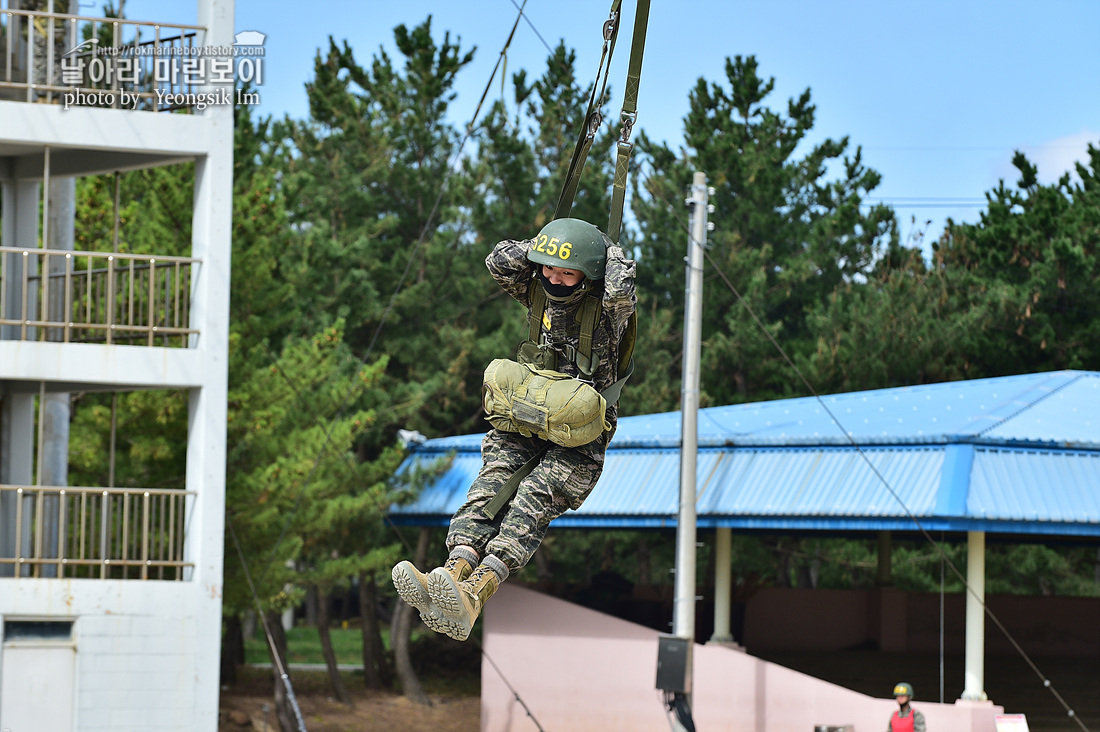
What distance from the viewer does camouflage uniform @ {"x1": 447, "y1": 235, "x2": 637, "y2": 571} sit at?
6.52 meters

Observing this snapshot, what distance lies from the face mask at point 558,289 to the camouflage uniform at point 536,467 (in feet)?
0.20

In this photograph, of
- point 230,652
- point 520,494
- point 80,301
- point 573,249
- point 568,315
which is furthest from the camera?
point 230,652

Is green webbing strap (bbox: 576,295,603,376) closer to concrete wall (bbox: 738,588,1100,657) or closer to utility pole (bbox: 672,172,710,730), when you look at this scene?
utility pole (bbox: 672,172,710,730)

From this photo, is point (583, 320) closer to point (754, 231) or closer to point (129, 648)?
point (129, 648)

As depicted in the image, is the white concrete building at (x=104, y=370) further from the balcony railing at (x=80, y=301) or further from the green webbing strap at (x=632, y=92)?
the green webbing strap at (x=632, y=92)

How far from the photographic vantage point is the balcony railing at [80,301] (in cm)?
1775

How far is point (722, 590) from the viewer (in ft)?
76.0

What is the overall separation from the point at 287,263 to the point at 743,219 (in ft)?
46.0

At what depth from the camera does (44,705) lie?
57.8ft

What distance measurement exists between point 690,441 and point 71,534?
9952 millimetres

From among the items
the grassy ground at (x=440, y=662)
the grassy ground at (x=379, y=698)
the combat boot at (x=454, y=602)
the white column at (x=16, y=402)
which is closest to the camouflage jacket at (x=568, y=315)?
the combat boot at (x=454, y=602)

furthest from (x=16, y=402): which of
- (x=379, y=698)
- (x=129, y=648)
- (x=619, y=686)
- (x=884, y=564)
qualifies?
(x=884, y=564)

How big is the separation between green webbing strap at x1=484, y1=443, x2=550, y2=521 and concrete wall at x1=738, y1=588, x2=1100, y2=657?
22.1m

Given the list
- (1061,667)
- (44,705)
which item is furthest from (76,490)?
(1061,667)
